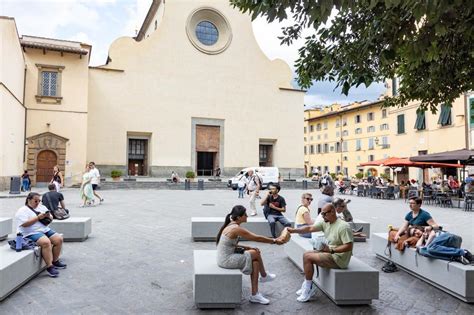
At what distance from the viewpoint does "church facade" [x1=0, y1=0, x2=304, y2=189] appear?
26.6m

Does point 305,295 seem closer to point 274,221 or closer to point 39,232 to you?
point 274,221

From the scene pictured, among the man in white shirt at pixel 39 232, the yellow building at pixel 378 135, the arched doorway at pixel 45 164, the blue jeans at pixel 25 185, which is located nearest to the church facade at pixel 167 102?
the arched doorway at pixel 45 164

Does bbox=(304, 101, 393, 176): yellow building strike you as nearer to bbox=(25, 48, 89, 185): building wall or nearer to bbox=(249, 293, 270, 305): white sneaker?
bbox=(25, 48, 89, 185): building wall

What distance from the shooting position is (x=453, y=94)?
6.42 meters

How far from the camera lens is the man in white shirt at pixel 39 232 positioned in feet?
17.7

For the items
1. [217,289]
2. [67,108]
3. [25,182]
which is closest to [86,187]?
[25,182]

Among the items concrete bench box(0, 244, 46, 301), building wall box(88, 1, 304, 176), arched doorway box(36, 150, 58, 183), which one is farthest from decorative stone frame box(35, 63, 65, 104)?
concrete bench box(0, 244, 46, 301)

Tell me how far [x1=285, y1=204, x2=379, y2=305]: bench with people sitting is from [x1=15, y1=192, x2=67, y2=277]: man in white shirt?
12.0 feet

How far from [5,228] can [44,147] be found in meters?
20.4

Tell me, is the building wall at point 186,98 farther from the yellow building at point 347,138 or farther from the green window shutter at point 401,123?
the yellow building at point 347,138

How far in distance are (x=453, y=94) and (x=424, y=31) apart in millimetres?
2758

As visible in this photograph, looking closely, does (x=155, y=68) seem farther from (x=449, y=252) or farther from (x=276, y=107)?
(x=449, y=252)

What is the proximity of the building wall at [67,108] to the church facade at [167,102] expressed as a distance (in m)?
0.07

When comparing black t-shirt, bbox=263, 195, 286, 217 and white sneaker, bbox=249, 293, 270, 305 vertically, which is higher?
black t-shirt, bbox=263, 195, 286, 217
